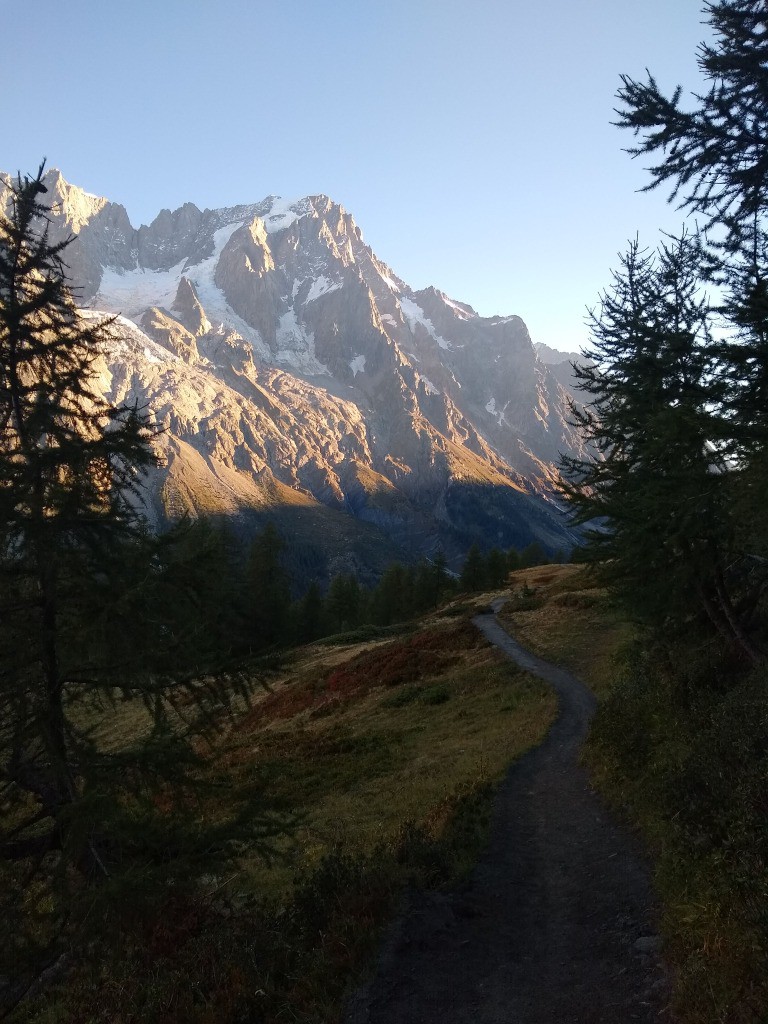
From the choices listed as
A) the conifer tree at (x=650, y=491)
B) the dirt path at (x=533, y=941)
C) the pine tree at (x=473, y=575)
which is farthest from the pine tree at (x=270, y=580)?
the dirt path at (x=533, y=941)

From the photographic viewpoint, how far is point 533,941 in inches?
323

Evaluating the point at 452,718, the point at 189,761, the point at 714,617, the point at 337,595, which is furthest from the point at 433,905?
the point at 337,595

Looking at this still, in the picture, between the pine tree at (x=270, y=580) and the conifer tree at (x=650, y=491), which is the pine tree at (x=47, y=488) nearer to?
the conifer tree at (x=650, y=491)

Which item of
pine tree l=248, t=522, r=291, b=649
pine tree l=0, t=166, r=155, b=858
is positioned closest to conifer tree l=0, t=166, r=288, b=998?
pine tree l=0, t=166, r=155, b=858

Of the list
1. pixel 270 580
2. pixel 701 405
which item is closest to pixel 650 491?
pixel 701 405

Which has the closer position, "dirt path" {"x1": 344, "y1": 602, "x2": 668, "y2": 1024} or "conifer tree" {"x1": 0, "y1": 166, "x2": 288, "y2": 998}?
"dirt path" {"x1": 344, "y1": 602, "x2": 668, "y2": 1024}

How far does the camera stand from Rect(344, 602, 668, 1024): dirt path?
262 inches

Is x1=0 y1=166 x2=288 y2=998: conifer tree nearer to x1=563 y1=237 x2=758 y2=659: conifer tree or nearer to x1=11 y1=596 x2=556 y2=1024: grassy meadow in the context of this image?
x1=11 y1=596 x2=556 y2=1024: grassy meadow

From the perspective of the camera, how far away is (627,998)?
6.56 meters

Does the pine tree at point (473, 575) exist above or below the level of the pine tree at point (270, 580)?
below

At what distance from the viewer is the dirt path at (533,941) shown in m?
6.65

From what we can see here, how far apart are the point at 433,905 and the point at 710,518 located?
1160 centimetres

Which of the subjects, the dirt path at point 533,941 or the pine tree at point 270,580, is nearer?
the dirt path at point 533,941

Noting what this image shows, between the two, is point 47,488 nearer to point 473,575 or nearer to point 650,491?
point 650,491
